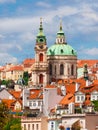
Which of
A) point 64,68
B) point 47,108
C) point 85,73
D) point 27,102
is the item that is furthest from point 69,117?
point 64,68

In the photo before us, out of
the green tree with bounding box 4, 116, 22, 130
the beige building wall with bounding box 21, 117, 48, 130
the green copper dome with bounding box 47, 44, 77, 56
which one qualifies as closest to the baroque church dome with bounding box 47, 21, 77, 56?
the green copper dome with bounding box 47, 44, 77, 56

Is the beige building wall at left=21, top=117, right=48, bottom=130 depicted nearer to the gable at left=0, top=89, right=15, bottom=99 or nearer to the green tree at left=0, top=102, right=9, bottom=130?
the green tree at left=0, top=102, right=9, bottom=130

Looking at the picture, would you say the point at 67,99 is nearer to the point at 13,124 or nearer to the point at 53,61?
the point at 13,124

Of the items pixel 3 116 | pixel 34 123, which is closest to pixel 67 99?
pixel 34 123

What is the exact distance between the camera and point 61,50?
189250mm

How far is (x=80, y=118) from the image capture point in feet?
253

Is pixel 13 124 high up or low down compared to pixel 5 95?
down

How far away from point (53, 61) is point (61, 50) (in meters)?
3.18

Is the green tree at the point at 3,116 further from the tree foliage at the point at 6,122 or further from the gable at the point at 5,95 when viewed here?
the gable at the point at 5,95

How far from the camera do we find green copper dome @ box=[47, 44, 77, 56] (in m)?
189

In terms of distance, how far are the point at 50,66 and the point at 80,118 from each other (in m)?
113

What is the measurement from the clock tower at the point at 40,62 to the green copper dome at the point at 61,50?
76.0 inches

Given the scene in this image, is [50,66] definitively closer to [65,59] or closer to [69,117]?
[65,59]

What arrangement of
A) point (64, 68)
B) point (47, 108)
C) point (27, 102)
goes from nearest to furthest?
1. point (47, 108)
2. point (27, 102)
3. point (64, 68)
